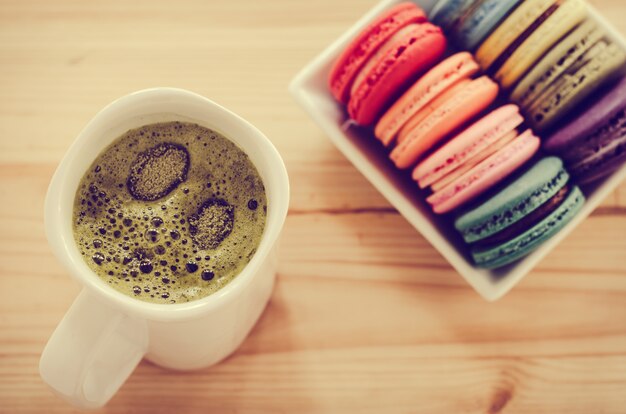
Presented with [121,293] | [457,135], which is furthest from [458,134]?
[121,293]

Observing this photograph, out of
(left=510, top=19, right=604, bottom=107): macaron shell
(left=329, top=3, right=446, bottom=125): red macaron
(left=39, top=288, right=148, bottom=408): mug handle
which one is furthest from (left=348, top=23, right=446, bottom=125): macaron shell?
(left=39, top=288, right=148, bottom=408): mug handle

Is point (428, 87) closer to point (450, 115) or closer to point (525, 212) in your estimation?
point (450, 115)

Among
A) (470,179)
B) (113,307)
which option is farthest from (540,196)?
(113,307)

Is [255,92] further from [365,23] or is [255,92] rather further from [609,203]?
[609,203]

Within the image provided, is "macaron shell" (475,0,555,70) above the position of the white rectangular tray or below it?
above

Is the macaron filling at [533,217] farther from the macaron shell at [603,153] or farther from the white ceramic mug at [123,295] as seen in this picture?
the white ceramic mug at [123,295]

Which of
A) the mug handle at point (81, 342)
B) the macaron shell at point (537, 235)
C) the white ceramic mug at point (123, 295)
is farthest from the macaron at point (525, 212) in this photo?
the mug handle at point (81, 342)

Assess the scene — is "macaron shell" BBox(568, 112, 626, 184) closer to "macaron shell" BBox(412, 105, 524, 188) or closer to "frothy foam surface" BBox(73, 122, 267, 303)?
"macaron shell" BBox(412, 105, 524, 188)
